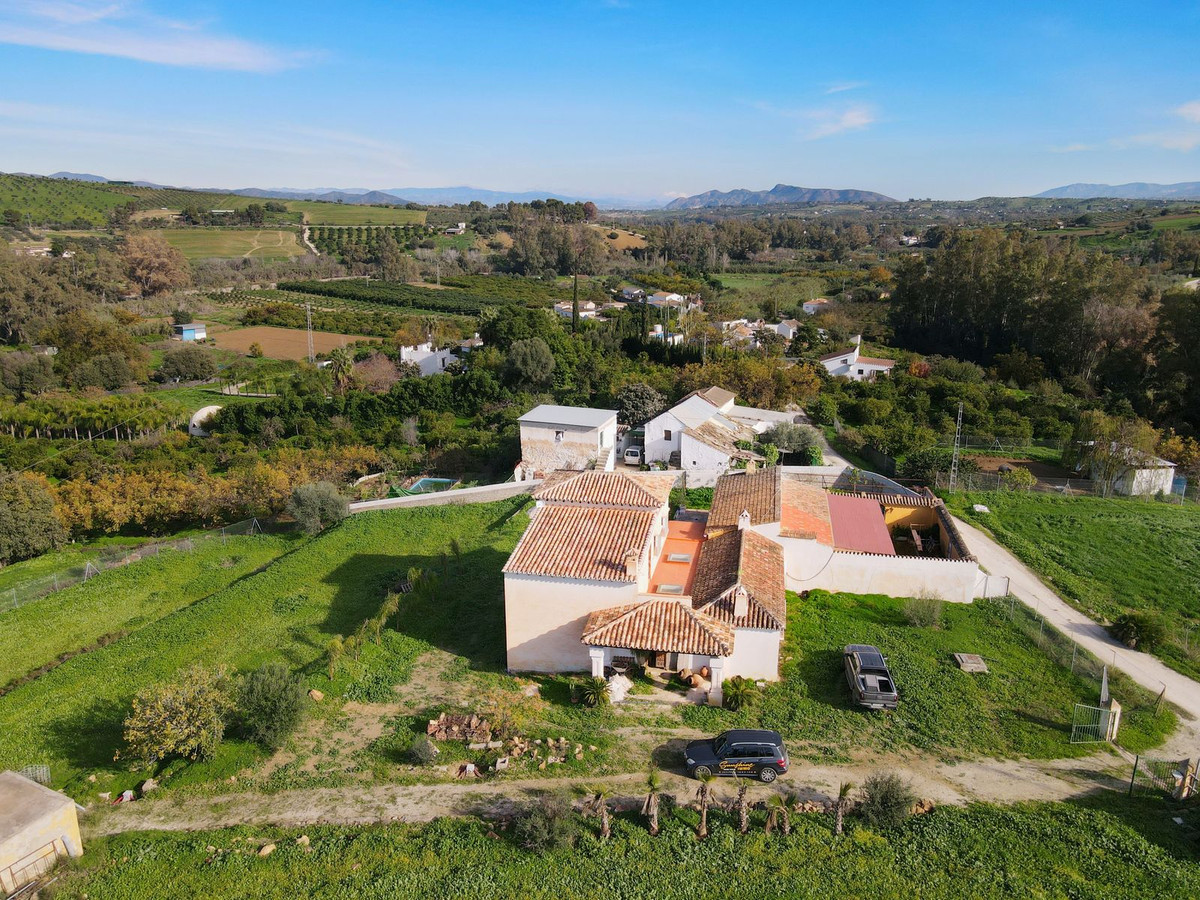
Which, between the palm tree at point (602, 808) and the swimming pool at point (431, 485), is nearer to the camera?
the palm tree at point (602, 808)

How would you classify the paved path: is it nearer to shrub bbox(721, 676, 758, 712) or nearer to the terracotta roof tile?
the terracotta roof tile

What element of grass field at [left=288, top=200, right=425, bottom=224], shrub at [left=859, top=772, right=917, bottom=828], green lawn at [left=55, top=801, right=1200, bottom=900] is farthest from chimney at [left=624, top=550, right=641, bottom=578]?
grass field at [left=288, top=200, right=425, bottom=224]

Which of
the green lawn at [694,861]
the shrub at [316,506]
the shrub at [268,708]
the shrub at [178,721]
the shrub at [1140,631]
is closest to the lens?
the green lawn at [694,861]

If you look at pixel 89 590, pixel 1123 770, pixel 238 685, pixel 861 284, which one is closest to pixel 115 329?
pixel 89 590

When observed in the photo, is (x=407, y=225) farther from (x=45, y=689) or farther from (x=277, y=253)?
(x=45, y=689)

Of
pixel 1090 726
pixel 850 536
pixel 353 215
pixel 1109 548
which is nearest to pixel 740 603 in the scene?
pixel 1090 726

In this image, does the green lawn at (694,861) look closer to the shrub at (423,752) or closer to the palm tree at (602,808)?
the palm tree at (602,808)

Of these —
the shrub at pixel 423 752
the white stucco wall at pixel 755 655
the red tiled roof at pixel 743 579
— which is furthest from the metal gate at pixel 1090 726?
the shrub at pixel 423 752
